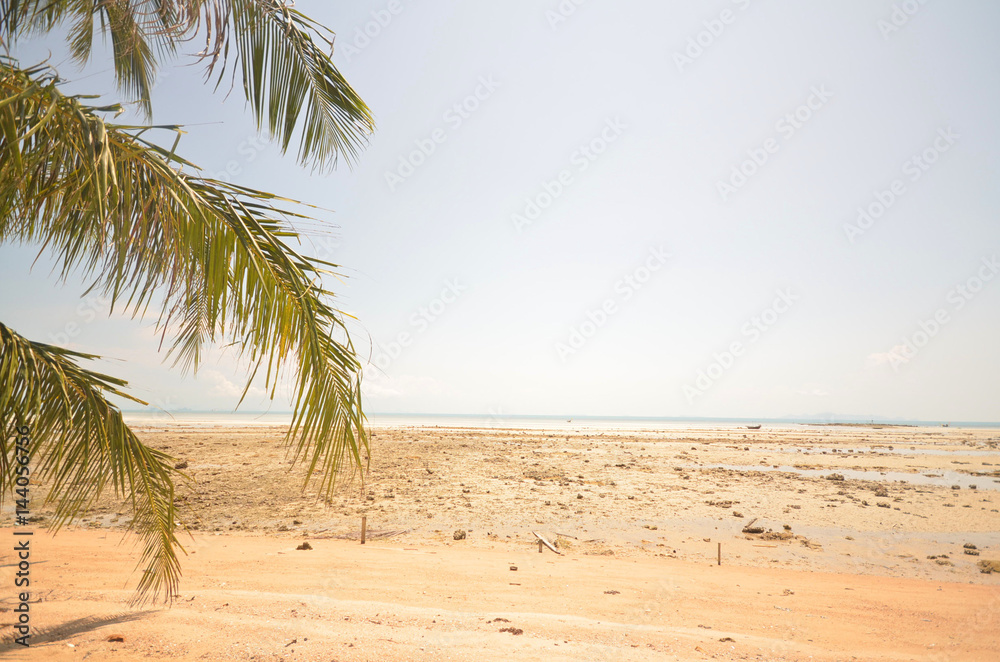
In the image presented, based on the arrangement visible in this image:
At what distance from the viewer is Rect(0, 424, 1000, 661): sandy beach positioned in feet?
19.5

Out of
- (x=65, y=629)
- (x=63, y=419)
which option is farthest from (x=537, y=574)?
(x=63, y=419)

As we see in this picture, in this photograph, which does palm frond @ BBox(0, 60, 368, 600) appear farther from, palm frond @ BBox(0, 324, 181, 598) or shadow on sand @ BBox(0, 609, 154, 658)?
shadow on sand @ BBox(0, 609, 154, 658)

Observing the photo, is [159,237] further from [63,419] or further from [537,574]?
[537,574]

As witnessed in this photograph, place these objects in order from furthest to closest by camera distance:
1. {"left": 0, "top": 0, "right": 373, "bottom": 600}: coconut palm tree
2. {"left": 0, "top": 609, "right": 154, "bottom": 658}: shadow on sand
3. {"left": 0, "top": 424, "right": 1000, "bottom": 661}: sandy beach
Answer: {"left": 0, "top": 424, "right": 1000, "bottom": 661}: sandy beach
{"left": 0, "top": 609, "right": 154, "bottom": 658}: shadow on sand
{"left": 0, "top": 0, "right": 373, "bottom": 600}: coconut palm tree

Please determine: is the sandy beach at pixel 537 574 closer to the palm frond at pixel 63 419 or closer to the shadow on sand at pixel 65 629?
the shadow on sand at pixel 65 629

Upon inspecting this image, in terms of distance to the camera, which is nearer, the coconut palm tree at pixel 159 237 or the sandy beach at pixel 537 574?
the coconut palm tree at pixel 159 237

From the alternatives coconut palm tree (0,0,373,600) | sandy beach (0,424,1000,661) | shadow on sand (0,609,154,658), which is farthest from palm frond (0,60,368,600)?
shadow on sand (0,609,154,658)

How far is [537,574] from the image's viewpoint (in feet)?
31.6

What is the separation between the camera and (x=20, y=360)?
346 centimetres

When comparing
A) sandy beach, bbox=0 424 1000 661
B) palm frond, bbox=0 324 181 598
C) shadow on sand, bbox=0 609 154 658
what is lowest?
sandy beach, bbox=0 424 1000 661

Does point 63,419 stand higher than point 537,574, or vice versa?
point 63,419

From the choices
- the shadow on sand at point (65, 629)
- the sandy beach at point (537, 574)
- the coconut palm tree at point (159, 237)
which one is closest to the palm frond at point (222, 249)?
the coconut palm tree at point (159, 237)

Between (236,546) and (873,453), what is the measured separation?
45.0m

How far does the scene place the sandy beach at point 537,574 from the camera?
595 centimetres
